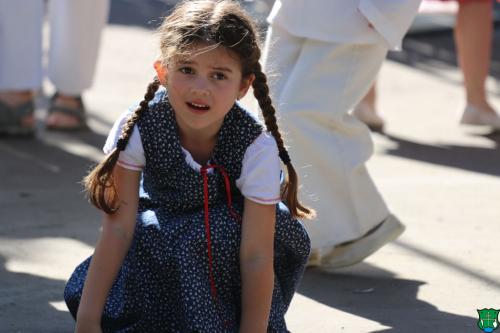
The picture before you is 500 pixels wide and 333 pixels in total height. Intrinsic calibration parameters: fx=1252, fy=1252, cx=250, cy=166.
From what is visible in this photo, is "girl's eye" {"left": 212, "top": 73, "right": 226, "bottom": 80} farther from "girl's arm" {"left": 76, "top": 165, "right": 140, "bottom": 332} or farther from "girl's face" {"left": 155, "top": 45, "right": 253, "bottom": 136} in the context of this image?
"girl's arm" {"left": 76, "top": 165, "right": 140, "bottom": 332}

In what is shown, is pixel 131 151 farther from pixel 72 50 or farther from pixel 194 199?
pixel 72 50

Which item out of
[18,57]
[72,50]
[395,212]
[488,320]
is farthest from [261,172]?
[72,50]

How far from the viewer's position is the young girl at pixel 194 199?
10.3ft

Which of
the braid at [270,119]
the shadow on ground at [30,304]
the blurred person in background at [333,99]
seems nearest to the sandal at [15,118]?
the shadow on ground at [30,304]

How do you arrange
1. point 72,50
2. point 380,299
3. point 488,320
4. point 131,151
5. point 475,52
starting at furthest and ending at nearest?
point 475,52
point 72,50
point 380,299
point 488,320
point 131,151

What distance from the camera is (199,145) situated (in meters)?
3.29

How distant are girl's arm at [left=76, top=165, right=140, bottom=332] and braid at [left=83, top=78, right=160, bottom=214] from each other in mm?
25

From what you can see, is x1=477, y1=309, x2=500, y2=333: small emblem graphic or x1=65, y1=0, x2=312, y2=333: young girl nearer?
x1=65, y1=0, x2=312, y2=333: young girl

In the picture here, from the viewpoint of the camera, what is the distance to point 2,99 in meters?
5.98

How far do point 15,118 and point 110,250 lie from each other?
2.96 metres

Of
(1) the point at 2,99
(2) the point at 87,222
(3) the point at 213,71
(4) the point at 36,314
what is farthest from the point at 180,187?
(1) the point at 2,99

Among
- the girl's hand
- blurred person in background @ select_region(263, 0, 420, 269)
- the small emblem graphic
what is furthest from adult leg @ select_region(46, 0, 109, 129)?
the girl's hand

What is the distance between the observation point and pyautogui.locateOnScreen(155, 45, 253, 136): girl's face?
3131 mm

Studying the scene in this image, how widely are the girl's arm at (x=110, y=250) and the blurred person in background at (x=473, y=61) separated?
11.2 ft
